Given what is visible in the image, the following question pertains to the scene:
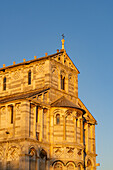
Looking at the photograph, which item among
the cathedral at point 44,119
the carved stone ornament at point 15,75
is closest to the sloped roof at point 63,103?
the cathedral at point 44,119

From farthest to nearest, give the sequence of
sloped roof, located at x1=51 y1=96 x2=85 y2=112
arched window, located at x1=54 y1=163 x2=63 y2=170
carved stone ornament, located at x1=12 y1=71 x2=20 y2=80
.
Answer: carved stone ornament, located at x1=12 y1=71 x2=20 y2=80 → sloped roof, located at x1=51 y1=96 x2=85 y2=112 → arched window, located at x1=54 y1=163 x2=63 y2=170

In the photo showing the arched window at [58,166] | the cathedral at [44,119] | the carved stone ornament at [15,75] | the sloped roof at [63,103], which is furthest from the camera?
the carved stone ornament at [15,75]

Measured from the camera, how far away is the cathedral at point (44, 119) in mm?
41000

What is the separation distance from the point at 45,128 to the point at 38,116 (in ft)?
5.73

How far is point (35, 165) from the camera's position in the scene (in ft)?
135

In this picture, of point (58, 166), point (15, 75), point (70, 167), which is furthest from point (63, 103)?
point (15, 75)

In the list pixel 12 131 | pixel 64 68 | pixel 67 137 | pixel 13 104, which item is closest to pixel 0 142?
pixel 12 131

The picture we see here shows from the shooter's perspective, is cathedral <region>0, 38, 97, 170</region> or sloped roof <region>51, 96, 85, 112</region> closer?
cathedral <region>0, 38, 97, 170</region>

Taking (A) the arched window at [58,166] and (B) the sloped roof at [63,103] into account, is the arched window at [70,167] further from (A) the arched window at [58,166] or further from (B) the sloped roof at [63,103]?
(B) the sloped roof at [63,103]

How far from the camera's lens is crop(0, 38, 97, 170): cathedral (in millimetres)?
41000

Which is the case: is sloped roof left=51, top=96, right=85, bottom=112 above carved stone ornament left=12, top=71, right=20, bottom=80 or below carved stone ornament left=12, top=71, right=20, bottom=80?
below

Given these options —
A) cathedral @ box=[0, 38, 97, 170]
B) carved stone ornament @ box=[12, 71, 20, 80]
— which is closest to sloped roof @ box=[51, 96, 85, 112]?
cathedral @ box=[0, 38, 97, 170]

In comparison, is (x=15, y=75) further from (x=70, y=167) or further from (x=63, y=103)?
(x=70, y=167)

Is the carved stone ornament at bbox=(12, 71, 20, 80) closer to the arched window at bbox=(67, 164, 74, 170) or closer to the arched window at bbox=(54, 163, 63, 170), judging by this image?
the arched window at bbox=(54, 163, 63, 170)
